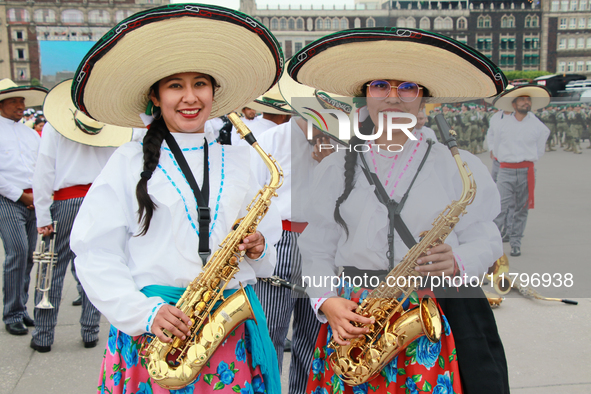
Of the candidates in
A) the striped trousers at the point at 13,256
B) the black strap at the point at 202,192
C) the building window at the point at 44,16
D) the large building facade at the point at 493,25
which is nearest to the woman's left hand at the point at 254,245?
the black strap at the point at 202,192

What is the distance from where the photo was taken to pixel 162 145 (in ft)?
6.88

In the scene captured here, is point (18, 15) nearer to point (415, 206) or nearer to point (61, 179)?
point (61, 179)

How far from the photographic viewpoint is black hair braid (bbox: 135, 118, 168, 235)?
1889 mm

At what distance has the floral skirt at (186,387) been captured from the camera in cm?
195

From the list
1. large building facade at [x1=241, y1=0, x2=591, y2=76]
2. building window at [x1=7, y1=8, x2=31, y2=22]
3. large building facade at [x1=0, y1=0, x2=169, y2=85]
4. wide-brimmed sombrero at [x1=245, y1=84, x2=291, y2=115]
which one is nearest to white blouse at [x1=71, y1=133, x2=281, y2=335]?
wide-brimmed sombrero at [x1=245, y1=84, x2=291, y2=115]

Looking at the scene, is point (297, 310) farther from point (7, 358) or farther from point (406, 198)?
point (7, 358)

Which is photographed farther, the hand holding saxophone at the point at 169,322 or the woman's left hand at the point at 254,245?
the woman's left hand at the point at 254,245

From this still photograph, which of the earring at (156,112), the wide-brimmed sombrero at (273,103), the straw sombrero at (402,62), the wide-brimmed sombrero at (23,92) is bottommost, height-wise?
the earring at (156,112)

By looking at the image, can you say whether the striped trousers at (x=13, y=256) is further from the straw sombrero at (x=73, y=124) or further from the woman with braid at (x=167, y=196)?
the woman with braid at (x=167, y=196)

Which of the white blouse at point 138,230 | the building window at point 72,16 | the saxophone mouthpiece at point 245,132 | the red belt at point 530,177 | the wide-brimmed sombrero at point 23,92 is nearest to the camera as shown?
the white blouse at point 138,230

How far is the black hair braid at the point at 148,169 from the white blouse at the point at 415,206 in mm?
658

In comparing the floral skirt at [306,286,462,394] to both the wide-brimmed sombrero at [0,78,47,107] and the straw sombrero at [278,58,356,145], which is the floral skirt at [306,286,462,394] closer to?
the straw sombrero at [278,58,356,145]

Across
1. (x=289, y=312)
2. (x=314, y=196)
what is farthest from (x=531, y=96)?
(x=289, y=312)

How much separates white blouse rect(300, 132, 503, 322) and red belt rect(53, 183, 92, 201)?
3.20 meters
